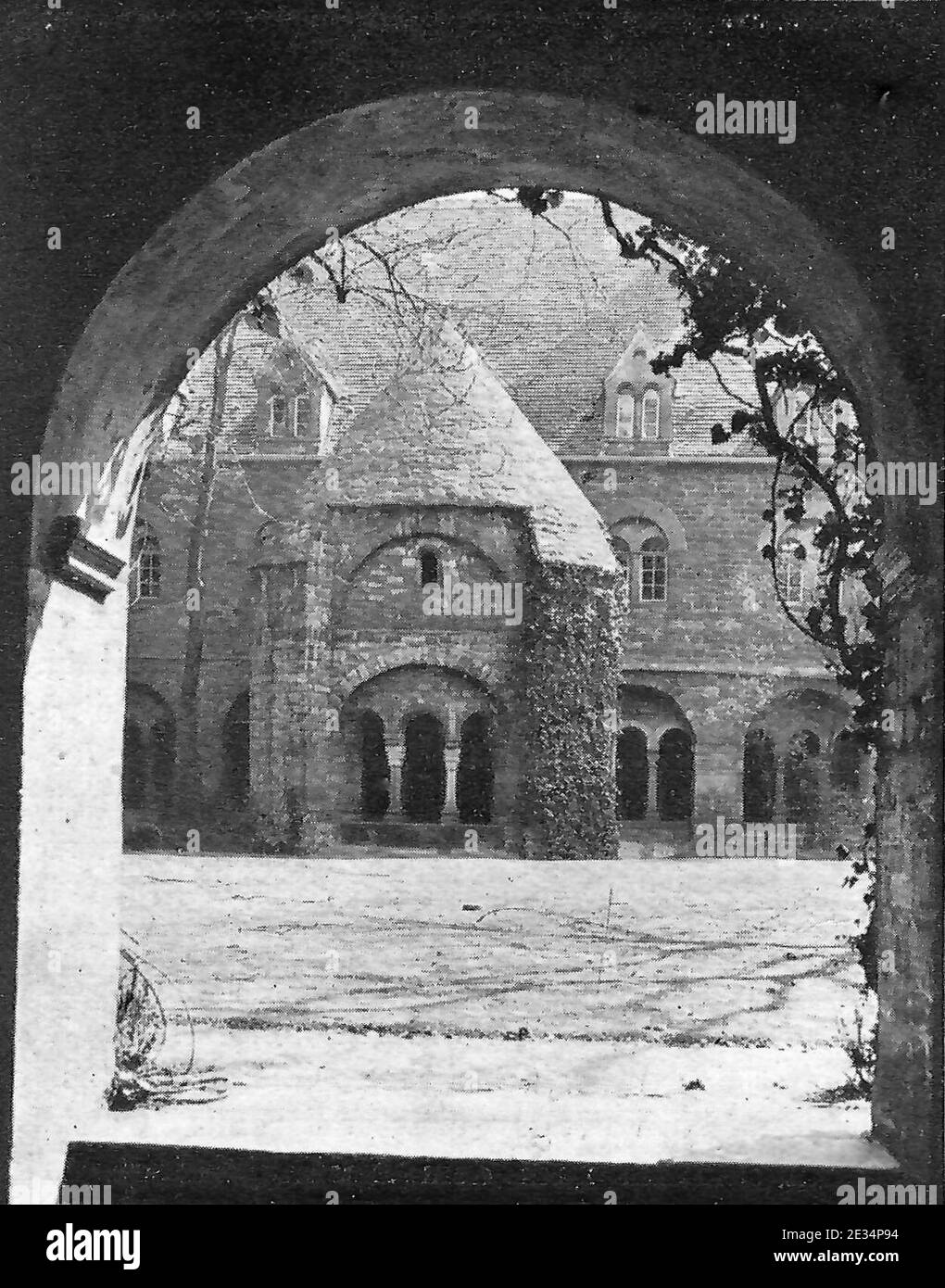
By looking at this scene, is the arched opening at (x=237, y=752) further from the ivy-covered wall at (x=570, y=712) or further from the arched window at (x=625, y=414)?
the arched window at (x=625, y=414)

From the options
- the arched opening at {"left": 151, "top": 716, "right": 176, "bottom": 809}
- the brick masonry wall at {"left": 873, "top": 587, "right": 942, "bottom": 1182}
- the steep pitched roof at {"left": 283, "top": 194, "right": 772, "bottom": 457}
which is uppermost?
the steep pitched roof at {"left": 283, "top": 194, "right": 772, "bottom": 457}

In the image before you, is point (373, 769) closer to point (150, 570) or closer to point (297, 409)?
point (150, 570)

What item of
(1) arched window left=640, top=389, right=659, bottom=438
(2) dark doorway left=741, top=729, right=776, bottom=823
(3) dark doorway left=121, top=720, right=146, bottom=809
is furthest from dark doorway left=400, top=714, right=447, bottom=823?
(1) arched window left=640, top=389, right=659, bottom=438

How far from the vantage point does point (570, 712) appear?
20.5 m

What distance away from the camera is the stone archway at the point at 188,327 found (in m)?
4.65

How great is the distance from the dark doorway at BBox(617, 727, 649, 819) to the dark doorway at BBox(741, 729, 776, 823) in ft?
4.81

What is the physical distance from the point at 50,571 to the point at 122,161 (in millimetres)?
1230

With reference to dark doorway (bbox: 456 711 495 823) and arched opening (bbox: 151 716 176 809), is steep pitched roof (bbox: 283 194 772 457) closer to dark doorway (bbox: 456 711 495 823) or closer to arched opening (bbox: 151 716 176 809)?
dark doorway (bbox: 456 711 495 823)

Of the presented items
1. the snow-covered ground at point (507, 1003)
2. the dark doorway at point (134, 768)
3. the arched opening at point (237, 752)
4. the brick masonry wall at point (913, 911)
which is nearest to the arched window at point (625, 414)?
the snow-covered ground at point (507, 1003)

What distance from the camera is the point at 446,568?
833 inches

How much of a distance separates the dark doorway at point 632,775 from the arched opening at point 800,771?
6.84ft

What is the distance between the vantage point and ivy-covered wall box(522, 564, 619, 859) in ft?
65.8

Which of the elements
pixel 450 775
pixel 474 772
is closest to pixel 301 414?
pixel 450 775

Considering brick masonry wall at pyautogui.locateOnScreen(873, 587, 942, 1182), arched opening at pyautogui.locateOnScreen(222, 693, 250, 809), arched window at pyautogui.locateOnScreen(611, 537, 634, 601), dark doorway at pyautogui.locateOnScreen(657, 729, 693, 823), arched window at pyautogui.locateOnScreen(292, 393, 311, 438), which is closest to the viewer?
brick masonry wall at pyautogui.locateOnScreen(873, 587, 942, 1182)
